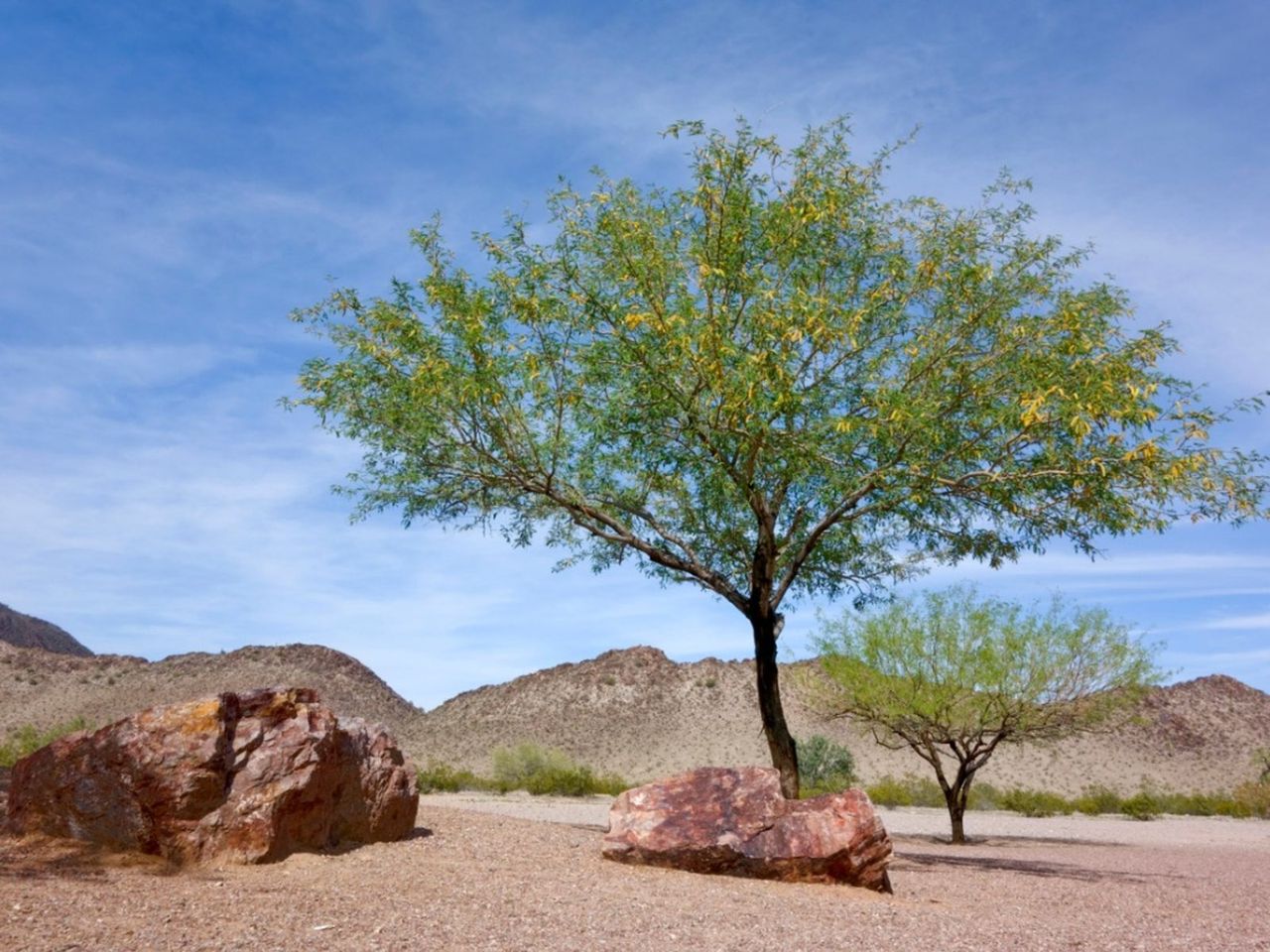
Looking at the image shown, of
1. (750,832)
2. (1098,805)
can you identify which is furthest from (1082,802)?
(750,832)

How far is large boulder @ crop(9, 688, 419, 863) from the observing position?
10.4 metres

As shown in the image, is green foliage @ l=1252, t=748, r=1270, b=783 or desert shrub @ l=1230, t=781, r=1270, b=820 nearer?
desert shrub @ l=1230, t=781, r=1270, b=820

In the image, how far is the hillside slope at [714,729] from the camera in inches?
2002

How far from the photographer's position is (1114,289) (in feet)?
54.8

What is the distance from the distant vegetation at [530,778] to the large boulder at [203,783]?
75.0 feet

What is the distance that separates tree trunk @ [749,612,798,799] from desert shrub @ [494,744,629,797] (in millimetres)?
18845

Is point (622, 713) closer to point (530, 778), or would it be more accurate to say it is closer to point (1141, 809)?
point (530, 778)

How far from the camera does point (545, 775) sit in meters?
37.5

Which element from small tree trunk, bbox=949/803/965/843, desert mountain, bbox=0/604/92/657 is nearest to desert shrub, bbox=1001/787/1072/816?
small tree trunk, bbox=949/803/965/843

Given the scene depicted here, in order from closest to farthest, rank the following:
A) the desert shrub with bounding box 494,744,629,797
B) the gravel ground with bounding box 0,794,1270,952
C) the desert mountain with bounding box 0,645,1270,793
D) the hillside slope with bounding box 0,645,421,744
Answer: the gravel ground with bounding box 0,794,1270,952 < the desert shrub with bounding box 494,744,629,797 < the desert mountain with bounding box 0,645,1270,793 < the hillside slope with bounding box 0,645,421,744

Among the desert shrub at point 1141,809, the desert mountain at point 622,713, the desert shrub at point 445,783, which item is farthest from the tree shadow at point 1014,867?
the desert mountain at point 622,713

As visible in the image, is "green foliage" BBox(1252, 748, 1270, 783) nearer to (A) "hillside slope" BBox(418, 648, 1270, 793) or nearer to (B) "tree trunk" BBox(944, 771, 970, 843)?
(A) "hillside slope" BBox(418, 648, 1270, 793)

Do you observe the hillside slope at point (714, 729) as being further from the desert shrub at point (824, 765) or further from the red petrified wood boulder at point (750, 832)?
the red petrified wood boulder at point (750, 832)

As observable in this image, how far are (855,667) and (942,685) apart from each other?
1.86 metres
